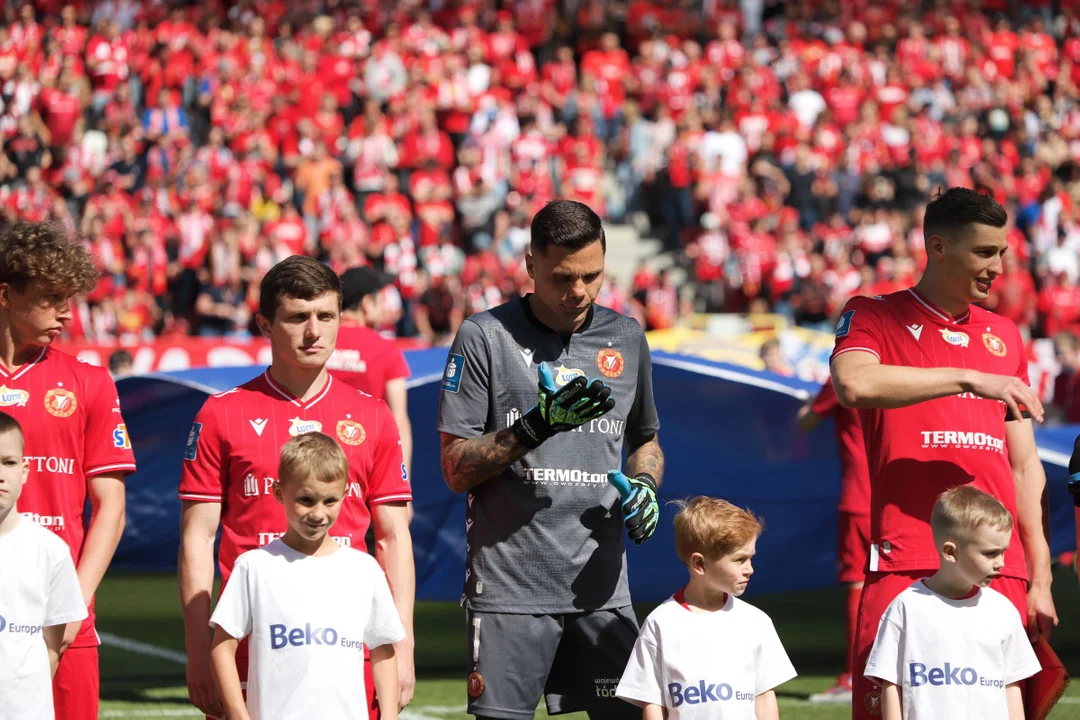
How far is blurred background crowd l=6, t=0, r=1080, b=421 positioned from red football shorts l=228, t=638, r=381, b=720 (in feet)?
38.7

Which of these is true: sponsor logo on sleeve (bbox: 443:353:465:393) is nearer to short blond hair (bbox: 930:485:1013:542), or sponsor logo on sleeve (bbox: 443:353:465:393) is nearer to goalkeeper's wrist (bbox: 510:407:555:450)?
goalkeeper's wrist (bbox: 510:407:555:450)

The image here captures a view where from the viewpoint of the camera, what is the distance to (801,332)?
15.4 meters

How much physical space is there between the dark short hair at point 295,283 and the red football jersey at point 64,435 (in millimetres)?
535

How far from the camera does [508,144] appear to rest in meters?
20.8

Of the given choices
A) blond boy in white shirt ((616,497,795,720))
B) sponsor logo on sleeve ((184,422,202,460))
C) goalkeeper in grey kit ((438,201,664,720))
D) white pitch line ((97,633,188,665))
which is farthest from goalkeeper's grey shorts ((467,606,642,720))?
white pitch line ((97,633,188,665))

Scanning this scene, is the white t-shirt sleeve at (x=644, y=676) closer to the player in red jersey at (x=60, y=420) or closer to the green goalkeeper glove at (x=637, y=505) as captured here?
the green goalkeeper glove at (x=637, y=505)

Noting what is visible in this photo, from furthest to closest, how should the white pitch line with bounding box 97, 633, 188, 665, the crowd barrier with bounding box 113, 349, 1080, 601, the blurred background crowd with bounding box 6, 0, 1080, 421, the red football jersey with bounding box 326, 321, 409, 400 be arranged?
the blurred background crowd with bounding box 6, 0, 1080, 421, the crowd barrier with bounding box 113, 349, 1080, 601, the white pitch line with bounding box 97, 633, 188, 665, the red football jersey with bounding box 326, 321, 409, 400


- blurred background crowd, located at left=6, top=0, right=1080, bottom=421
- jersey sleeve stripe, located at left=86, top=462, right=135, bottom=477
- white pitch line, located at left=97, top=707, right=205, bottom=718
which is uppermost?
blurred background crowd, located at left=6, top=0, right=1080, bottom=421

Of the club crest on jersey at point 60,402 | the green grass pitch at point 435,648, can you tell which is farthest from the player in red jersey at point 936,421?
the green grass pitch at point 435,648

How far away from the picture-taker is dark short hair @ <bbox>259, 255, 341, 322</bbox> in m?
4.07

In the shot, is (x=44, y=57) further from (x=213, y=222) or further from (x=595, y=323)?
(x=595, y=323)

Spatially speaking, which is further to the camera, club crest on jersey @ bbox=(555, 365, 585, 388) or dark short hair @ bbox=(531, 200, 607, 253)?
club crest on jersey @ bbox=(555, 365, 585, 388)

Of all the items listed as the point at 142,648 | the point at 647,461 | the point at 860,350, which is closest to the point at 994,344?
the point at 860,350

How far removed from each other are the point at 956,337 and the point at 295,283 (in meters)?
1.88
